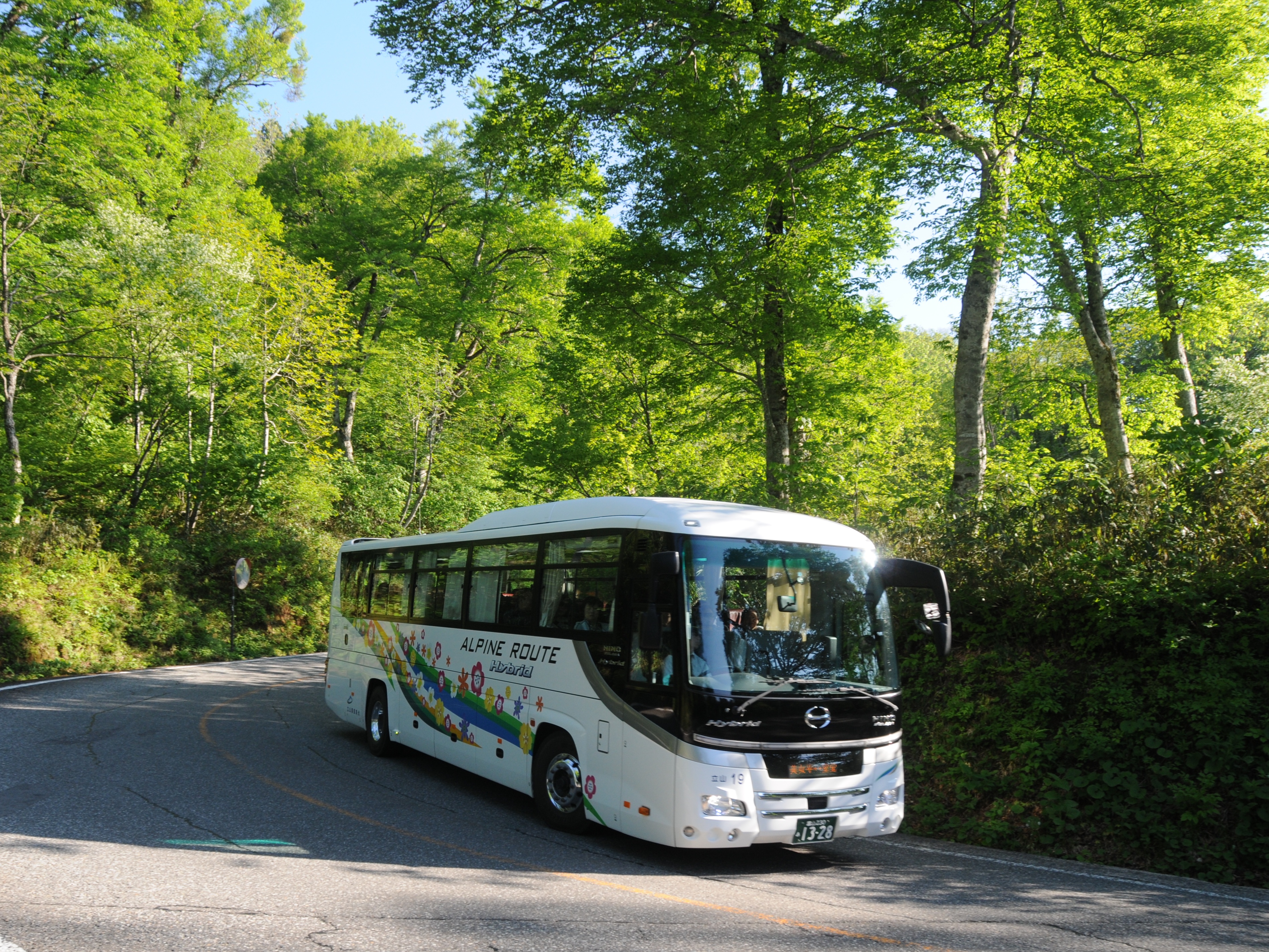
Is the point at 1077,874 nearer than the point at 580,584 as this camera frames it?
Yes

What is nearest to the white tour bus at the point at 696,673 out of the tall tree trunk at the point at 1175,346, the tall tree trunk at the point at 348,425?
the tall tree trunk at the point at 1175,346

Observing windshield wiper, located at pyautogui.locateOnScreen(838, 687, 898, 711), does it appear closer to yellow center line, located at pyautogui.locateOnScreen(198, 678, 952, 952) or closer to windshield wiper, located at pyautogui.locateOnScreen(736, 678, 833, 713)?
windshield wiper, located at pyautogui.locateOnScreen(736, 678, 833, 713)

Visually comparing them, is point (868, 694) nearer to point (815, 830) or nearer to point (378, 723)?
point (815, 830)

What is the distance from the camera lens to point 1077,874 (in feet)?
23.0

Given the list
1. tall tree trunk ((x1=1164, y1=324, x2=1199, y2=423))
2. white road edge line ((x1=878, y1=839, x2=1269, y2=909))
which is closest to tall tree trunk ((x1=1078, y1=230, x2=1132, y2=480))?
tall tree trunk ((x1=1164, y1=324, x2=1199, y2=423))

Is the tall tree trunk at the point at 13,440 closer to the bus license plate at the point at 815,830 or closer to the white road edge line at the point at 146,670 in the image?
the white road edge line at the point at 146,670

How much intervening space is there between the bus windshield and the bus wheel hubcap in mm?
1906

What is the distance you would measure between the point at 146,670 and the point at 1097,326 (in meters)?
22.5

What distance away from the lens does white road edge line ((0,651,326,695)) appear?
16.3 m

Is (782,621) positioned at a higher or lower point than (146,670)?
higher

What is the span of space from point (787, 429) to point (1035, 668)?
8232mm

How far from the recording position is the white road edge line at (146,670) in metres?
16.3

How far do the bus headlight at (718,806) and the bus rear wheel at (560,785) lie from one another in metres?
1.56

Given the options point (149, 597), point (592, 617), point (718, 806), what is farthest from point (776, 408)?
point (149, 597)
